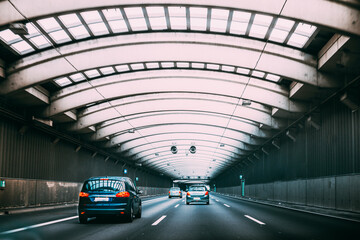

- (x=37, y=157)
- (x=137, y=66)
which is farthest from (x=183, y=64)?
(x=37, y=157)

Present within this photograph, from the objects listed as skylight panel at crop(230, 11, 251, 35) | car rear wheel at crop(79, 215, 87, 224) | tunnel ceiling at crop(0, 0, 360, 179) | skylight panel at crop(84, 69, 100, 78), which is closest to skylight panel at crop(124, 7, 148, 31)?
tunnel ceiling at crop(0, 0, 360, 179)

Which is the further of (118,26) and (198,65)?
(198,65)

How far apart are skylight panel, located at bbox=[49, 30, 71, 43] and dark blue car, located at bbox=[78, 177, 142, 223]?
24.3ft

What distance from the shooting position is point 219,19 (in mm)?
16281

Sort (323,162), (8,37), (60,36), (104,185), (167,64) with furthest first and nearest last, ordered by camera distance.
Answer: (167,64)
(323,162)
(60,36)
(8,37)
(104,185)

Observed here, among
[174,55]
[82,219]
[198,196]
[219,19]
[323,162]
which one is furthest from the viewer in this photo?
[198,196]

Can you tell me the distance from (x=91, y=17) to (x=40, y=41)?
276 centimetres

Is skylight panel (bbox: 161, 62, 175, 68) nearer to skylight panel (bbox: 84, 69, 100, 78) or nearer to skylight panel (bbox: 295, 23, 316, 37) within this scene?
skylight panel (bbox: 84, 69, 100, 78)

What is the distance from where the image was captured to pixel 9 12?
43.0 ft

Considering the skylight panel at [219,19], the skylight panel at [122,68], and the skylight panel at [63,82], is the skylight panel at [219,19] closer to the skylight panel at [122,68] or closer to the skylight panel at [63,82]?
the skylight panel at [122,68]

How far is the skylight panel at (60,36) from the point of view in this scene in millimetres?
16234

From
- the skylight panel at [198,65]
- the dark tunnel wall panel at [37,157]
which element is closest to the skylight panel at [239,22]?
the skylight panel at [198,65]

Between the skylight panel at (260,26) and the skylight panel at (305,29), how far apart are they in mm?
1228

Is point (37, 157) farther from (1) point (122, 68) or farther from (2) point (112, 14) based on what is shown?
(2) point (112, 14)
